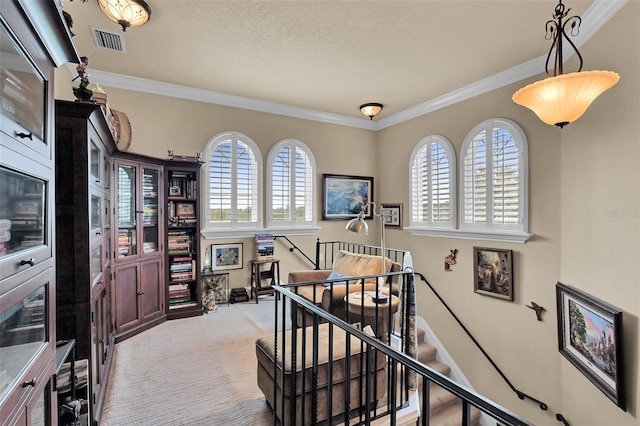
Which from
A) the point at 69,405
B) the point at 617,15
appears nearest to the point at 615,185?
the point at 617,15

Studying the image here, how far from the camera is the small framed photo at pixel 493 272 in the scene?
389cm

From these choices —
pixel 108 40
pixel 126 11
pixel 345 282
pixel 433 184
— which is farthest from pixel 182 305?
pixel 433 184

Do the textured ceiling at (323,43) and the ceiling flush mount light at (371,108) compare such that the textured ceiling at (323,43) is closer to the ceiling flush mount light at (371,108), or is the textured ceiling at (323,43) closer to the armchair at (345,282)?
the ceiling flush mount light at (371,108)

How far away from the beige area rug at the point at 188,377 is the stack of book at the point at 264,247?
108cm

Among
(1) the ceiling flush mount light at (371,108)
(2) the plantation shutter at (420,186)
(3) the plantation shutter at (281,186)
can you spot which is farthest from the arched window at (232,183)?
(2) the plantation shutter at (420,186)

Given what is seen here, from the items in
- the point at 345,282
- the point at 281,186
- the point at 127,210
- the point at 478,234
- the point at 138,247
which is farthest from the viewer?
the point at 281,186

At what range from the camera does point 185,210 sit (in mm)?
4129

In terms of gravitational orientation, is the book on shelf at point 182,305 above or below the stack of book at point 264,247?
below

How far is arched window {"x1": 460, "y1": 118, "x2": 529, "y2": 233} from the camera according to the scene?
12.4 feet

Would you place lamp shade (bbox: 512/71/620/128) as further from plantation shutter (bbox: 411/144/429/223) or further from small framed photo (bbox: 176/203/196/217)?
small framed photo (bbox: 176/203/196/217)

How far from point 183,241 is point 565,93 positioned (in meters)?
4.11

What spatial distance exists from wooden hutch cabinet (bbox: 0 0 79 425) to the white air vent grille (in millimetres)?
2130

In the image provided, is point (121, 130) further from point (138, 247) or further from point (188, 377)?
point (188, 377)

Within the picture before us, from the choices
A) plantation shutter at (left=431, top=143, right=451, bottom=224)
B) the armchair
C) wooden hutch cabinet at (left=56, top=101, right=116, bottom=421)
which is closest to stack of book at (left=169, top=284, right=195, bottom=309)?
the armchair
